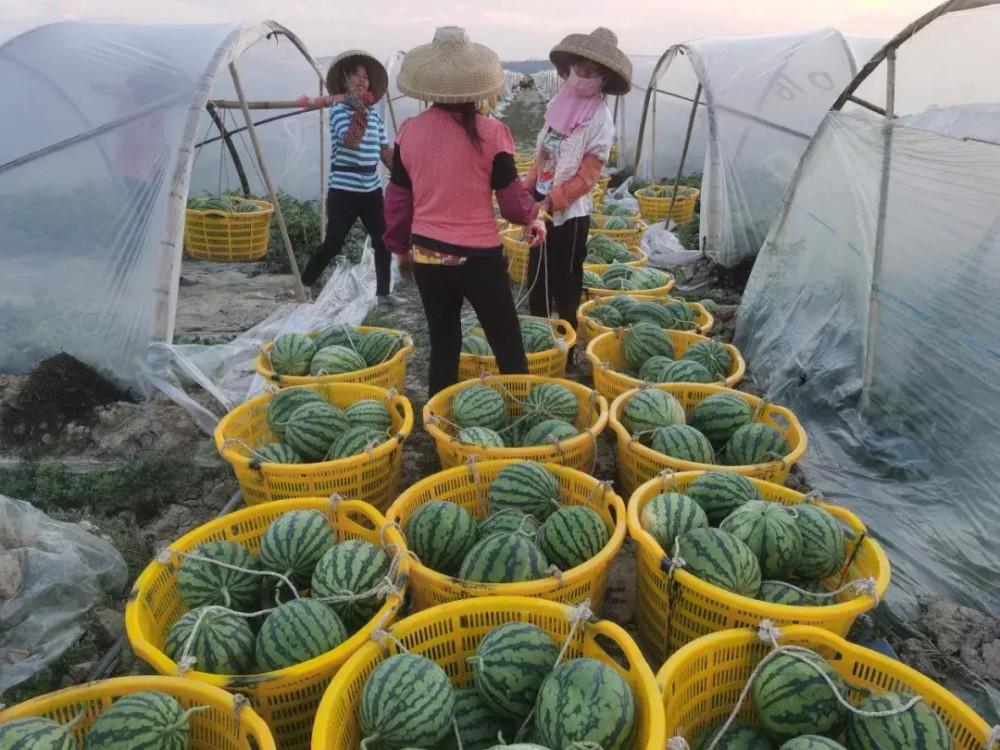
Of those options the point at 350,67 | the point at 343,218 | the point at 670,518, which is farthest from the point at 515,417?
the point at 350,67

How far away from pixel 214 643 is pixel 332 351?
2.25 metres

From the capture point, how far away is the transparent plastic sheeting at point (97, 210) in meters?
4.32

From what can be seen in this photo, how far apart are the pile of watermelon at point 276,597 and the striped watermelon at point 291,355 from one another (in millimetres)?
1692

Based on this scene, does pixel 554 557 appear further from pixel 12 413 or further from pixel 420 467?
pixel 12 413

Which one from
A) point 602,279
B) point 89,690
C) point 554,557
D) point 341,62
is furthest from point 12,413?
point 602,279

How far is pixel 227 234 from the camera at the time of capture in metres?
7.88

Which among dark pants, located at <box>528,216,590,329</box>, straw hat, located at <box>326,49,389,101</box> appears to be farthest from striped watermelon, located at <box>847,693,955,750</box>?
straw hat, located at <box>326,49,389,101</box>

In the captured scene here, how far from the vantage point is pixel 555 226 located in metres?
4.86

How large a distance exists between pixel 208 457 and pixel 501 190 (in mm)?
2286

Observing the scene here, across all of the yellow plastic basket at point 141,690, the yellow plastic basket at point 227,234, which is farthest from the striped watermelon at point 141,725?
the yellow plastic basket at point 227,234

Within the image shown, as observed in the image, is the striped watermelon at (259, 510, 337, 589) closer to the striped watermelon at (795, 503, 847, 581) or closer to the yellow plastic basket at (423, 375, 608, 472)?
the yellow plastic basket at (423, 375, 608, 472)

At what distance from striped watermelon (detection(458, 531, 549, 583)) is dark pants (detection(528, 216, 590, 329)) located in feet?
9.23

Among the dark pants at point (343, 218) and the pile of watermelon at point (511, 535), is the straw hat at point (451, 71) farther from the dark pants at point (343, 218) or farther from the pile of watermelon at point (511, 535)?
the dark pants at point (343, 218)

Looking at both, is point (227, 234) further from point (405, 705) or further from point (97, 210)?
point (405, 705)
